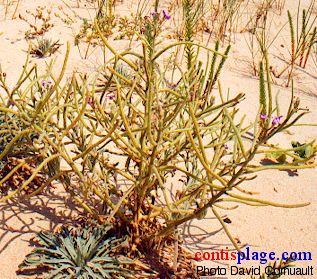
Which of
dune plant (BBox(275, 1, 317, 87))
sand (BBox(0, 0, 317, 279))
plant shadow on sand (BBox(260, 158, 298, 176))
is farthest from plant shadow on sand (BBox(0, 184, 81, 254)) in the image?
dune plant (BBox(275, 1, 317, 87))

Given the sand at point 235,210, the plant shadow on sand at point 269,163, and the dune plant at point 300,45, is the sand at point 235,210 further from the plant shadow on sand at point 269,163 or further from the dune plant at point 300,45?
the dune plant at point 300,45

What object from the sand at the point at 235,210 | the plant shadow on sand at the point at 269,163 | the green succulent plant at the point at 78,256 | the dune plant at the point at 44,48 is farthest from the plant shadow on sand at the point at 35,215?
the dune plant at the point at 44,48

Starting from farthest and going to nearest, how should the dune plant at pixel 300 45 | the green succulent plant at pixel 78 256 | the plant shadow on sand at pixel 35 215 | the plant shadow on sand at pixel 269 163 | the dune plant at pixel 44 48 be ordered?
the dune plant at pixel 300 45 → the dune plant at pixel 44 48 → the plant shadow on sand at pixel 269 163 → the plant shadow on sand at pixel 35 215 → the green succulent plant at pixel 78 256

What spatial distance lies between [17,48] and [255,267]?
8.10 feet

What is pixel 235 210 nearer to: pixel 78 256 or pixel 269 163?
pixel 269 163

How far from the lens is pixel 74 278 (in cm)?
145

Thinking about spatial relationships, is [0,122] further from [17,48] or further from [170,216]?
[17,48]

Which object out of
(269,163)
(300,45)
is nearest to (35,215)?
(269,163)

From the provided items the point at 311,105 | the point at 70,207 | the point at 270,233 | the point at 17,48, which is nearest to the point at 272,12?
the point at 311,105

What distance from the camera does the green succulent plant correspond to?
146 centimetres

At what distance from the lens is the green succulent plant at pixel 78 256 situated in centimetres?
146

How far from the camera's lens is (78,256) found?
1.47 metres

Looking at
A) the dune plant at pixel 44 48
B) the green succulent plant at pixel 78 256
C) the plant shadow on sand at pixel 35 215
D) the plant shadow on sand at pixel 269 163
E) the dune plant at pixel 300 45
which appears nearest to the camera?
the green succulent plant at pixel 78 256

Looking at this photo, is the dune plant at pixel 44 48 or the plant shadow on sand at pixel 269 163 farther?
the dune plant at pixel 44 48
